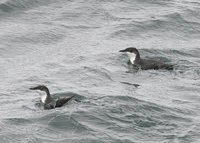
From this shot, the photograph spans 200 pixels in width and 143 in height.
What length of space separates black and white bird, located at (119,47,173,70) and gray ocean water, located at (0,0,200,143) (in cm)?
23

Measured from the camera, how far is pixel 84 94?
2203 centimetres

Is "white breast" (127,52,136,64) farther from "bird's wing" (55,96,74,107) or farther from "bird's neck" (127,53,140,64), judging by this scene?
"bird's wing" (55,96,74,107)

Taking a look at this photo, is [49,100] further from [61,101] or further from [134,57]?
[134,57]

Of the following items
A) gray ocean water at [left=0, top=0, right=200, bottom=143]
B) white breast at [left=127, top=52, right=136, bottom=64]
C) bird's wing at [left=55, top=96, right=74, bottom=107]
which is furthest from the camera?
white breast at [left=127, top=52, right=136, bottom=64]

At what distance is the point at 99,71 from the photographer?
2480cm

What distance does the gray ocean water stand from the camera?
63.7 feet

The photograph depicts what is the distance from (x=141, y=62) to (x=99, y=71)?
1975mm

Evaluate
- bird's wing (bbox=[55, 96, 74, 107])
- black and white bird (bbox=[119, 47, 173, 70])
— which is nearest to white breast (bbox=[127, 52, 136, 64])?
black and white bird (bbox=[119, 47, 173, 70])

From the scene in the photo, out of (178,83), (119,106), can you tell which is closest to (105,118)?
(119,106)

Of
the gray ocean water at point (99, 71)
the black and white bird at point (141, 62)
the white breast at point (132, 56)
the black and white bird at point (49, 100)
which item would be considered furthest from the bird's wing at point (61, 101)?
the white breast at point (132, 56)

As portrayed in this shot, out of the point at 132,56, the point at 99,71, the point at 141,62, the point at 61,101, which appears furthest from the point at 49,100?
the point at 141,62

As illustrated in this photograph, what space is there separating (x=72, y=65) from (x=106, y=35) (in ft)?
13.4

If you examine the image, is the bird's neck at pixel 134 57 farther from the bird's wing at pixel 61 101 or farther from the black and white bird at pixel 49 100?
the bird's wing at pixel 61 101

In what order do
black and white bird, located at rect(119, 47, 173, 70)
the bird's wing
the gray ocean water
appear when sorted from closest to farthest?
the gray ocean water
the bird's wing
black and white bird, located at rect(119, 47, 173, 70)
